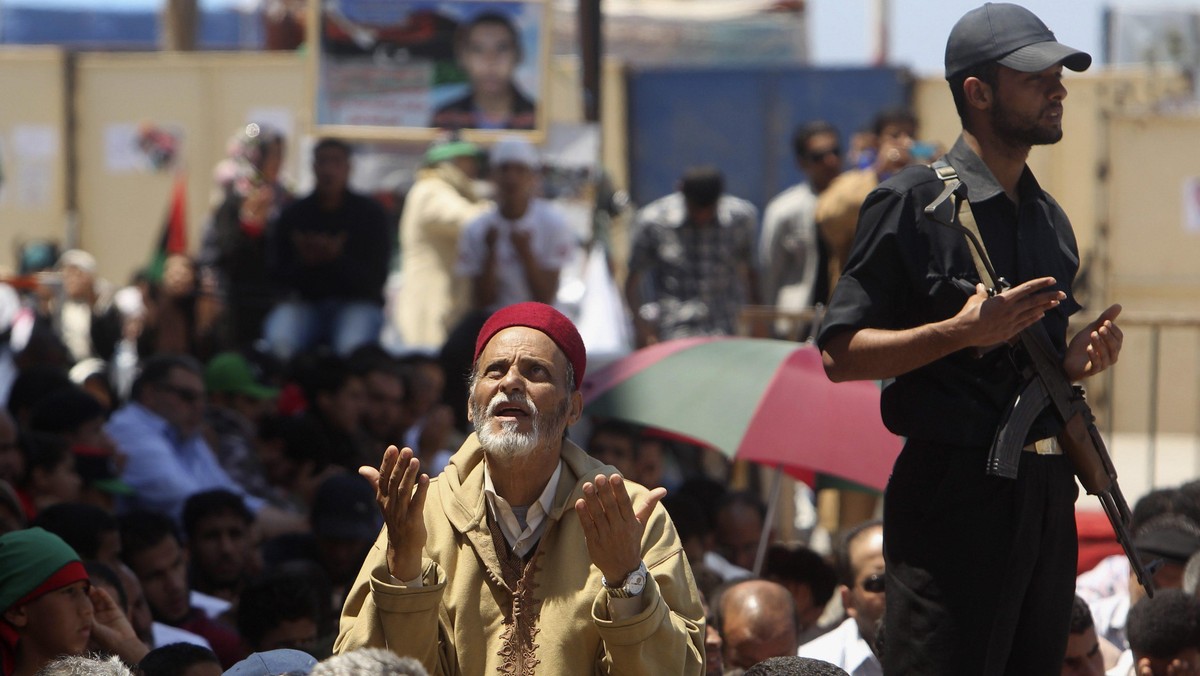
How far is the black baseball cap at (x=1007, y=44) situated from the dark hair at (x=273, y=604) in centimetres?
328

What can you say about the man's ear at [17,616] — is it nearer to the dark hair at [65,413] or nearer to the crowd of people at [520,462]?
the crowd of people at [520,462]

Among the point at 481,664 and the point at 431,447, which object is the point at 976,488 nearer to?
the point at 481,664

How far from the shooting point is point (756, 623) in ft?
20.7

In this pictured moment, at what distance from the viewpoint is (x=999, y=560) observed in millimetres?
4180

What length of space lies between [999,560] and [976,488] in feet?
0.57

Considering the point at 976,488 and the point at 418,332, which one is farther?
the point at 418,332

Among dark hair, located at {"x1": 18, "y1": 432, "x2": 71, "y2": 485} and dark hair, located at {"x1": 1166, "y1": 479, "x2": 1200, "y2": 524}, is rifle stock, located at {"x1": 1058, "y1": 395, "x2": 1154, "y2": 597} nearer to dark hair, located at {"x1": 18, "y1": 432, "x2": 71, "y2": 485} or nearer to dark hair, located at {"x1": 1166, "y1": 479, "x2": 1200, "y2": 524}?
dark hair, located at {"x1": 1166, "y1": 479, "x2": 1200, "y2": 524}

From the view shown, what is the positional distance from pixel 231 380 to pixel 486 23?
473 centimetres

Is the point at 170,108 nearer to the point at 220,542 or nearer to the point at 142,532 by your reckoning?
the point at 220,542

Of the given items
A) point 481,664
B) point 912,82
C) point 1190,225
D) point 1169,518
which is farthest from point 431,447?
point 1190,225

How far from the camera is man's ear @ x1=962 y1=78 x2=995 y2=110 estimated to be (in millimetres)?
4285

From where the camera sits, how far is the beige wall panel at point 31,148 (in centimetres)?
1764

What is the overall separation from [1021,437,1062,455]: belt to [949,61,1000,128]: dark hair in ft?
2.54

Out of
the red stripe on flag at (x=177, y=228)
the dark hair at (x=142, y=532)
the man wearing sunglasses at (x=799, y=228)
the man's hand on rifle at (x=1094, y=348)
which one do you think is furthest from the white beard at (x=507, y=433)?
the red stripe on flag at (x=177, y=228)
